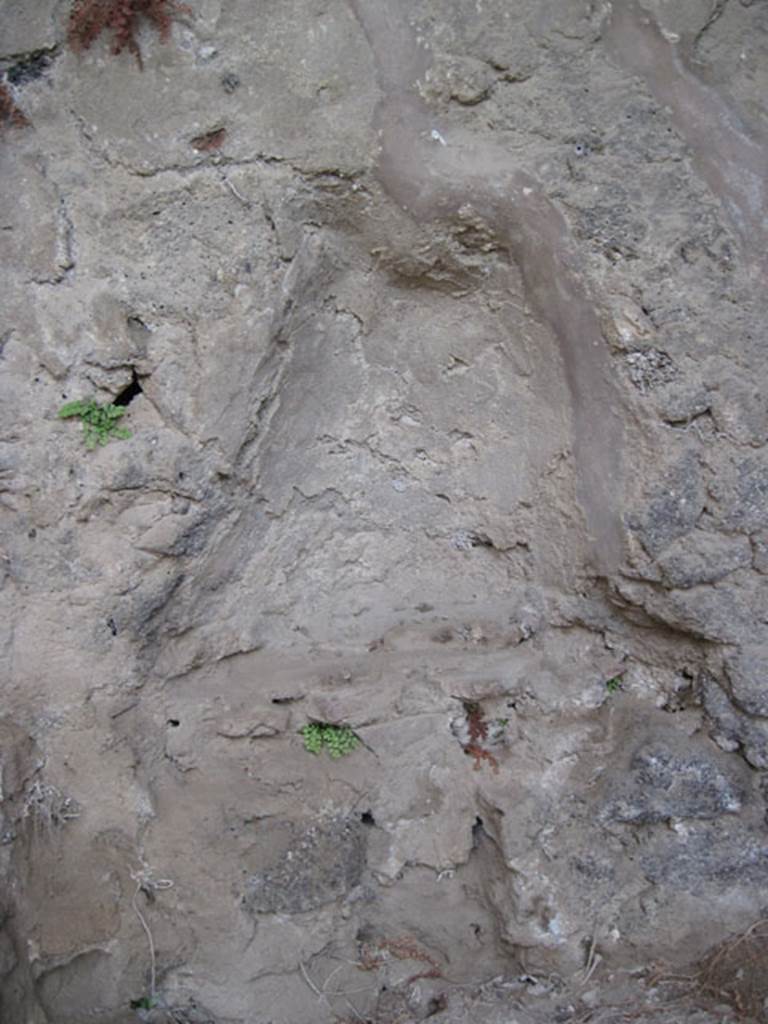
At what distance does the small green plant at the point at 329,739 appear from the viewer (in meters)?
3.66

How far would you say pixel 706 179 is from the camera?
3104 millimetres

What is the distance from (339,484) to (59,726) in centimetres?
135

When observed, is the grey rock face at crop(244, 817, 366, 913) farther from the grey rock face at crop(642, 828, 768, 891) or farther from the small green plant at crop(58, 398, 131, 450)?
the small green plant at crop(58, 398, 131, 450)

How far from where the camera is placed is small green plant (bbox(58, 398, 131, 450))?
3.20 meters

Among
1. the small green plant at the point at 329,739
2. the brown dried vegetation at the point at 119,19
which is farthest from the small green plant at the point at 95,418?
the small green plant at the point at 329,739

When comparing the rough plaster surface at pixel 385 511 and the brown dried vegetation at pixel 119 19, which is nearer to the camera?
the brown dried vegetation at pixel 119 19

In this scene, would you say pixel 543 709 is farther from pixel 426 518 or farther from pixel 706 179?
pixel 706 179

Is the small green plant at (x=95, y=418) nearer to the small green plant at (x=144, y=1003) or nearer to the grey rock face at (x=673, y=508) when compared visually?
the grey rock face at (x=673, y=508)

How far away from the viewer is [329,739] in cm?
367

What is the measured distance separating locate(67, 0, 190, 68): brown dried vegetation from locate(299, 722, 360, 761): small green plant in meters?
2.43

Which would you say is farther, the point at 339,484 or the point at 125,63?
the point at 339,484

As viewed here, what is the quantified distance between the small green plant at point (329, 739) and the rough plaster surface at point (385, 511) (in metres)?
0.05

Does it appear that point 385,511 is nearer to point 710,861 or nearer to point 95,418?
point 95,418

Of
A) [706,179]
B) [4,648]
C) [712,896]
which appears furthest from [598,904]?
[706,179]
